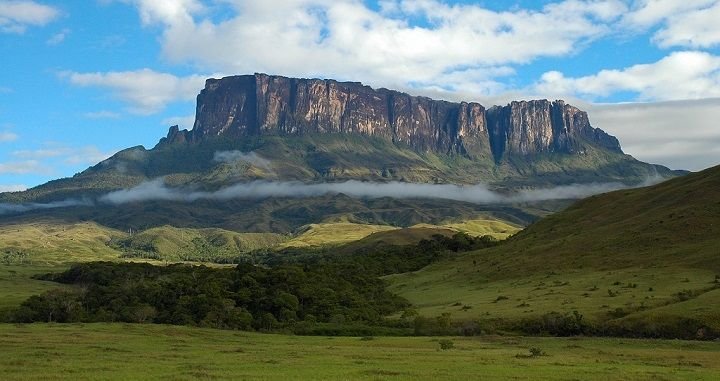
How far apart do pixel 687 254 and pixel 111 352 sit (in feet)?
267

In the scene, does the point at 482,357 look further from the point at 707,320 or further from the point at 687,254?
the point at 687,254

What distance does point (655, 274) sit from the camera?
91625 mm

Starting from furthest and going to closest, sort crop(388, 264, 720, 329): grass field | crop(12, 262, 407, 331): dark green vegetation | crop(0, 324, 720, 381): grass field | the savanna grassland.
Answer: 1. crop(12, 262, 407, 331): dark green vegetation
2. crop(388, 264, 720, 329): grass field
3. the savanna grassland
4. crop(0, 324, 720, 381): grass field

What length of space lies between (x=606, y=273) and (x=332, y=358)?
212ft

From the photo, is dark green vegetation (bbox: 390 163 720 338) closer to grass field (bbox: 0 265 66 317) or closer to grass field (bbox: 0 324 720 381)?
grass field (bbox: 0 324 720 381)

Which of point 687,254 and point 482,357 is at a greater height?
point 687,254

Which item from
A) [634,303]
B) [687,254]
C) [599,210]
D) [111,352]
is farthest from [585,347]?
[599,210]

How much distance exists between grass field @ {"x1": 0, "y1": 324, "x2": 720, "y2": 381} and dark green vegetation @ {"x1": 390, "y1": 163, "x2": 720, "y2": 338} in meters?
8.95

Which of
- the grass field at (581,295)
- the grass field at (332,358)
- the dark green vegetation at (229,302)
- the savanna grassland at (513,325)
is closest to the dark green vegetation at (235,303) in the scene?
the dark green vegetation at (229,302)

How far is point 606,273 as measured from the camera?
100m

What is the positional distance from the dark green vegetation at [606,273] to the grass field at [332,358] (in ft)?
29.4

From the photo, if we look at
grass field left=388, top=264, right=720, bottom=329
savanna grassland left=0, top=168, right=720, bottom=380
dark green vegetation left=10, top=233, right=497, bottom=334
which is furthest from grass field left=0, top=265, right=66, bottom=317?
grass field left=388, top=264, right=720, bottom=329

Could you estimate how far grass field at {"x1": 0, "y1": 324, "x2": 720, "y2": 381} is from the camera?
39250mm

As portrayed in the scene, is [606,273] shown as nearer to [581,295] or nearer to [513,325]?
[581,295]
